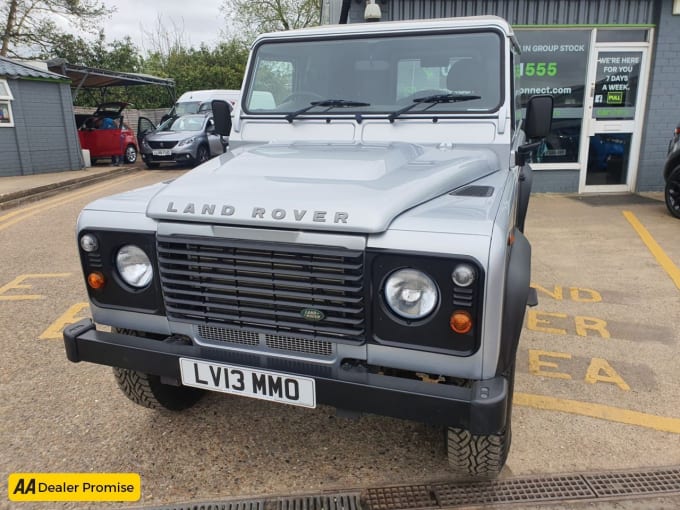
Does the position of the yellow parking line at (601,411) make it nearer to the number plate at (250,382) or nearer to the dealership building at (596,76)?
the number plate at (250,382)

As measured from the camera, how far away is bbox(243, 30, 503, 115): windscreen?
323cm

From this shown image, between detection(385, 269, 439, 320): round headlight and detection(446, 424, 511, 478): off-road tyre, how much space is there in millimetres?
607

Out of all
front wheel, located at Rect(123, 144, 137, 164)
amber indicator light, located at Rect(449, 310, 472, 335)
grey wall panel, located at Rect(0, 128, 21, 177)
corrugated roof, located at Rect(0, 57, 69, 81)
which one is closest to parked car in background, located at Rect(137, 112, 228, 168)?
front wheel, located at Rect(123, 144, 137, 164)

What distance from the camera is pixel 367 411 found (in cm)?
206

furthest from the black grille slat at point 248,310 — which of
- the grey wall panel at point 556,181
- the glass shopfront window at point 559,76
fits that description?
the grey wall panel at point 556,181

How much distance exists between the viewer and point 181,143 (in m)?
14.5

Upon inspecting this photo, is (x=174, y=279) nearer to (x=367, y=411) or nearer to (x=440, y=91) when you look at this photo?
(x=367, y=411)

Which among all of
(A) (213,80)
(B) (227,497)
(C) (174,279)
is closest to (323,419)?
(B) (227,497)

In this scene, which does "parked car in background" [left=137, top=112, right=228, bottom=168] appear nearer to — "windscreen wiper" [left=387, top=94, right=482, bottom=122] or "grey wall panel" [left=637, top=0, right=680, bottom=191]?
"grey wall panel" [left=637, top=0, right=680, bottom=191]

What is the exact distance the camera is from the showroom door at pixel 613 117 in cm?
917

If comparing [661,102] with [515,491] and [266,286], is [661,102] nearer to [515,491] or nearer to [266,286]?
[515,491]

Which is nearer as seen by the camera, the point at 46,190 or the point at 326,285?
the point at 326,285

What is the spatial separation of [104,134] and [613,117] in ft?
42.4

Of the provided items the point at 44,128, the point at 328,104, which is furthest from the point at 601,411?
the point at 44,128
